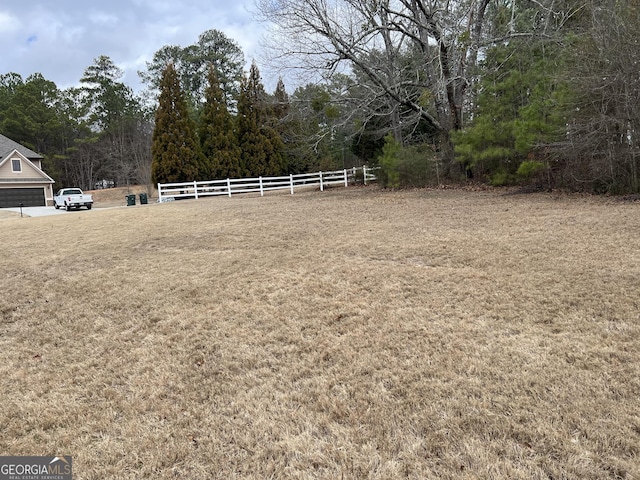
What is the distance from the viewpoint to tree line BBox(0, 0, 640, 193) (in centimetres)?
904

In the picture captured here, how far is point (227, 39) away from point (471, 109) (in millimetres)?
31595

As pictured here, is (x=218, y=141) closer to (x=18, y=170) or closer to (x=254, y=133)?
(x=254, y=133)

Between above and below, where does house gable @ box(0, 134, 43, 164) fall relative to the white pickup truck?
above

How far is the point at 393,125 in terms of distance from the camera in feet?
62.0

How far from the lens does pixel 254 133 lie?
89.8 ft

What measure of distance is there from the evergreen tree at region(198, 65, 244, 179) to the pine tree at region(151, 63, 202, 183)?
1.17m

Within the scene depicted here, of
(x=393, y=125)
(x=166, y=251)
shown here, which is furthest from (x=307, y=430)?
(x=393, y=125)

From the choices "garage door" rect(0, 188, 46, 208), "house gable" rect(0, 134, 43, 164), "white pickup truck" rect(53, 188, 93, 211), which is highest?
"house gable" rect(0, 134, 43, 164)

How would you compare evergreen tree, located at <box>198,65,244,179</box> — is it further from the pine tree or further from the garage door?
the garage door

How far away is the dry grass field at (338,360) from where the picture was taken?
1992mm

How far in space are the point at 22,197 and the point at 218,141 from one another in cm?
1444

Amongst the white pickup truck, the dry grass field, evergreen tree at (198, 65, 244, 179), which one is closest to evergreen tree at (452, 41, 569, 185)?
the dry grass field

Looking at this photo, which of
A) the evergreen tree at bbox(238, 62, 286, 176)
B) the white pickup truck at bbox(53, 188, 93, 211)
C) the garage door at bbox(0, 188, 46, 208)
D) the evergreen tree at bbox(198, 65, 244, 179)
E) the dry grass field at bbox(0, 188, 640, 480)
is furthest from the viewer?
the evergreen tree at bbox(238, 62, 286, 176)

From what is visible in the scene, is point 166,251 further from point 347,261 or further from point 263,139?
point 263,139
